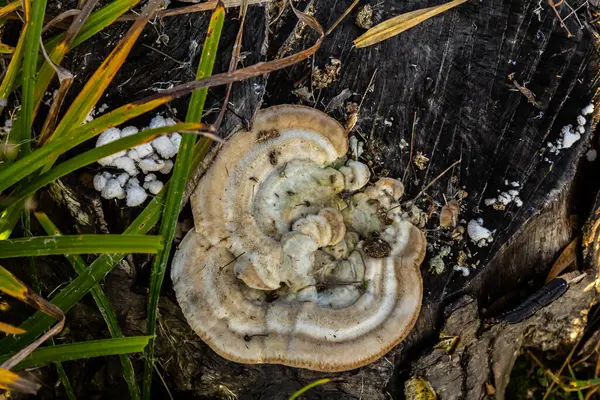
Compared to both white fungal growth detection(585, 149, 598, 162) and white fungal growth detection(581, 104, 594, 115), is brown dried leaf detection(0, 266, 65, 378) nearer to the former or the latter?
white fungal growth detection(581, 104, 594, 115)

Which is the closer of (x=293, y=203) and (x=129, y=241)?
(x=129, y=241)

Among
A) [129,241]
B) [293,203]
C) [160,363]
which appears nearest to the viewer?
[129,241]

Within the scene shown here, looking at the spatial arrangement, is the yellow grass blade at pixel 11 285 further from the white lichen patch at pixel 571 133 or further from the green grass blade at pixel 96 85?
the white lichen patch at pixel 571 133

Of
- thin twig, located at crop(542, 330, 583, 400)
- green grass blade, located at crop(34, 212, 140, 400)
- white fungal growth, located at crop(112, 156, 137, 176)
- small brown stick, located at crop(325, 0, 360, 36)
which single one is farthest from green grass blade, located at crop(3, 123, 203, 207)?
thin twig, located at crop(542, 330, 583, 400)

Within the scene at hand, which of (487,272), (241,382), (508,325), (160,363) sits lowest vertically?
(160,363)

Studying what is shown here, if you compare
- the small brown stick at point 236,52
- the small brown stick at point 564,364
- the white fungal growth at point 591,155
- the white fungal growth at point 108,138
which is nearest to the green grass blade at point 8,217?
the white fungal growth at point 108,138

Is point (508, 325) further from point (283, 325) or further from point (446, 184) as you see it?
point (283, 325)

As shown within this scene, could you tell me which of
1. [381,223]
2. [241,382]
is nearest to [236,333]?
[241,382]
